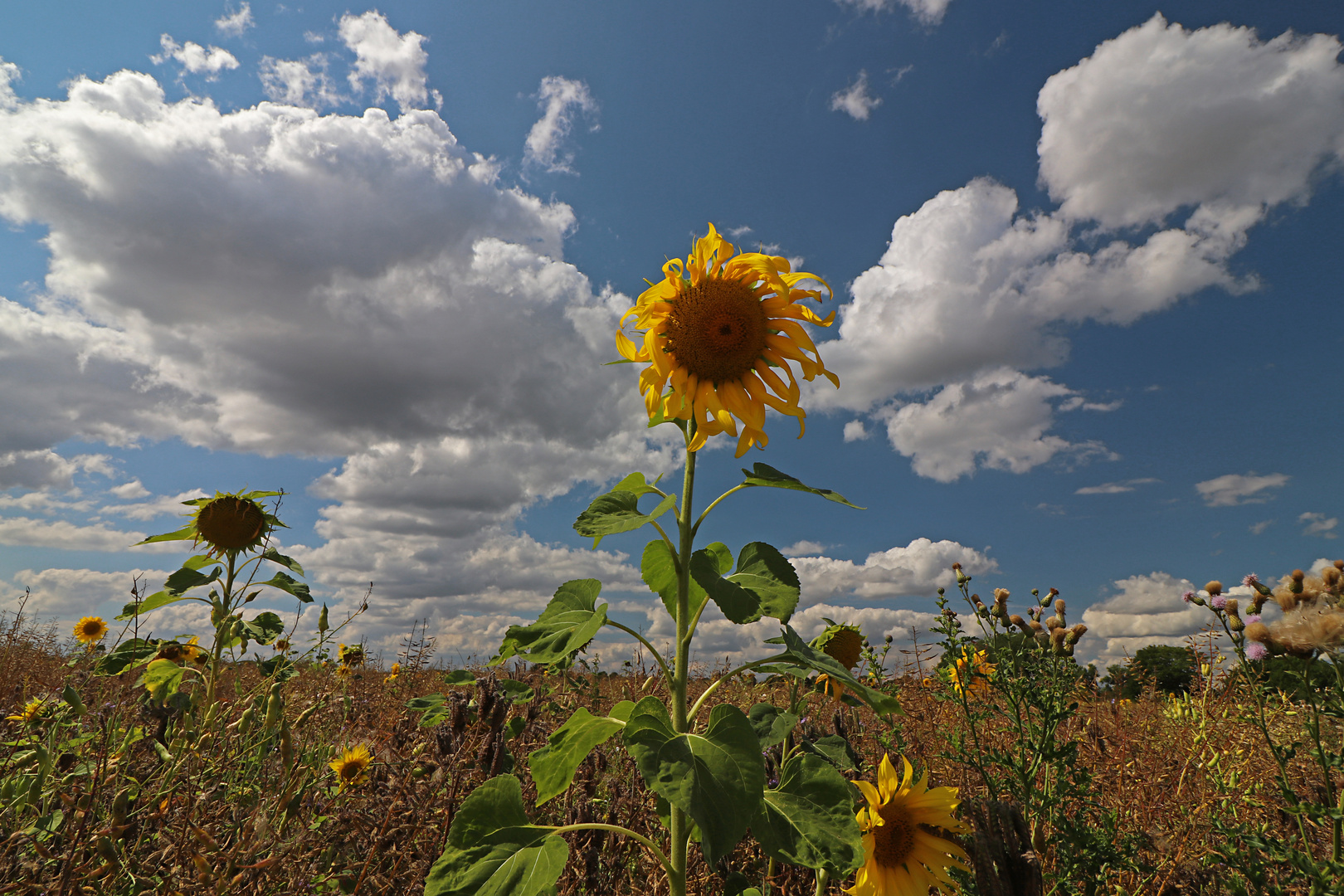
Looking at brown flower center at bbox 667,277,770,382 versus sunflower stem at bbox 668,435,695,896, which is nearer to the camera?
sunflower stem at bbox 668,435,695,896

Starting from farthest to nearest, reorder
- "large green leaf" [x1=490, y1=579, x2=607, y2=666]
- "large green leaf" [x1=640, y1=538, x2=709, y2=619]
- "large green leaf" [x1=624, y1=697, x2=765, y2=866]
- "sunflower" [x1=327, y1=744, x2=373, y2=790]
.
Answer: "sunflower" [x1=327, y1=744, x2=373, y2=790]
"large green leaf" [x1=640, y1=538, x2=709, y2=619]
"large green leaf" [x1=490, y1=579, x2=607, y2=666]
"large green leaf" [x1=624, y1=697, x2=765, y2=866]

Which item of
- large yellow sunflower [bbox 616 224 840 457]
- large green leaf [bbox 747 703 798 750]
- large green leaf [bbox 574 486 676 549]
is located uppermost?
large yellow sunflower [bbox 616 224 840 457]

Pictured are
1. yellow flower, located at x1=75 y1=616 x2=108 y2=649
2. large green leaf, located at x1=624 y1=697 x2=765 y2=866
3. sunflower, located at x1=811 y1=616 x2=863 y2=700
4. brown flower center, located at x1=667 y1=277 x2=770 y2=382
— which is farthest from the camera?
yellow flower, located at x1=75 y1=616 x2=108 y2=649

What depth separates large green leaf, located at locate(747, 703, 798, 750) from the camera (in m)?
2.24

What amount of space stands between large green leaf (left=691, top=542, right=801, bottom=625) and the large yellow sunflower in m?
0.42

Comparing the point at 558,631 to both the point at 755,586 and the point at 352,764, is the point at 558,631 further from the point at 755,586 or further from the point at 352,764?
the point at 352,764

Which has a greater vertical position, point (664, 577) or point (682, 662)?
point (664, 577)

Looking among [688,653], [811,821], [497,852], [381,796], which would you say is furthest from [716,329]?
[381,796]

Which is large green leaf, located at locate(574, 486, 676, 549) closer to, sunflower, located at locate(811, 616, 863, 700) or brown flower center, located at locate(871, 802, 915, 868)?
brown flower center, located at locate(871, 802, 915, 868)

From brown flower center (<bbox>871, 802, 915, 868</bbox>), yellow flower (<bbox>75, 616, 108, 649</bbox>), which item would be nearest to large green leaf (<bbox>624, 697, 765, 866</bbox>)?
brown flower center (<bbox>871, 802, 915, 868</bbox>)

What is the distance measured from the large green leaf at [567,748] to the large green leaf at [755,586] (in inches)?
14.5

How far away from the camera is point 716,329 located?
7.13 feet

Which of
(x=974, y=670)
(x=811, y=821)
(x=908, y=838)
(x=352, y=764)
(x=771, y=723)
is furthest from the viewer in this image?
(x=974, y=670)

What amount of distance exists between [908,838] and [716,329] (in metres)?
2.00
